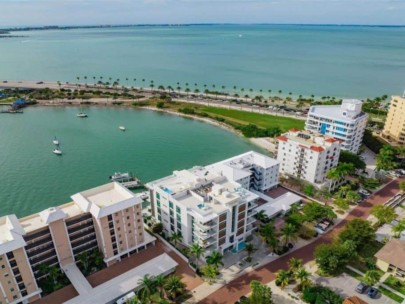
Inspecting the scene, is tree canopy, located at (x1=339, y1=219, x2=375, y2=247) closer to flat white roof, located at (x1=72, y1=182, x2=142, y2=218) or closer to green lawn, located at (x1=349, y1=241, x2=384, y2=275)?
green lawn, located at (x1=349, y1=241, x2=384, y2=275)

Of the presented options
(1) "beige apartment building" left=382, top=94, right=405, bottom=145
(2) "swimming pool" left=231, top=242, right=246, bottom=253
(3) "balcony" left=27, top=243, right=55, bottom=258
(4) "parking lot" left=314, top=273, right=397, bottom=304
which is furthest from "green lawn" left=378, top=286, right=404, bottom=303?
(1) "beige apartment building" left=382, top=94, right=405, bottom=145

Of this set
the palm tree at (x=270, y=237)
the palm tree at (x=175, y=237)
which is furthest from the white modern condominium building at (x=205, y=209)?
the palm tree at (x=270, y=237)

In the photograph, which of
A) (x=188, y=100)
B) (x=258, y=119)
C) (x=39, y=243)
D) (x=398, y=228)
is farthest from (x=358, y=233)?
(x=188, y=100)

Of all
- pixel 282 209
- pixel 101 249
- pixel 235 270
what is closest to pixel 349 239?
pixel 282 209

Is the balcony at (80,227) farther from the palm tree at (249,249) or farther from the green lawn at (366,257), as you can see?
the green lawn at (366,257)

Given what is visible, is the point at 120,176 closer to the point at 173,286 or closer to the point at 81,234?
the point at 81,234

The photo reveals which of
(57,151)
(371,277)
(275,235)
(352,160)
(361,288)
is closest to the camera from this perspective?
(371,277)

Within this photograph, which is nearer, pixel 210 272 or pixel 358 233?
pixel 210 272
